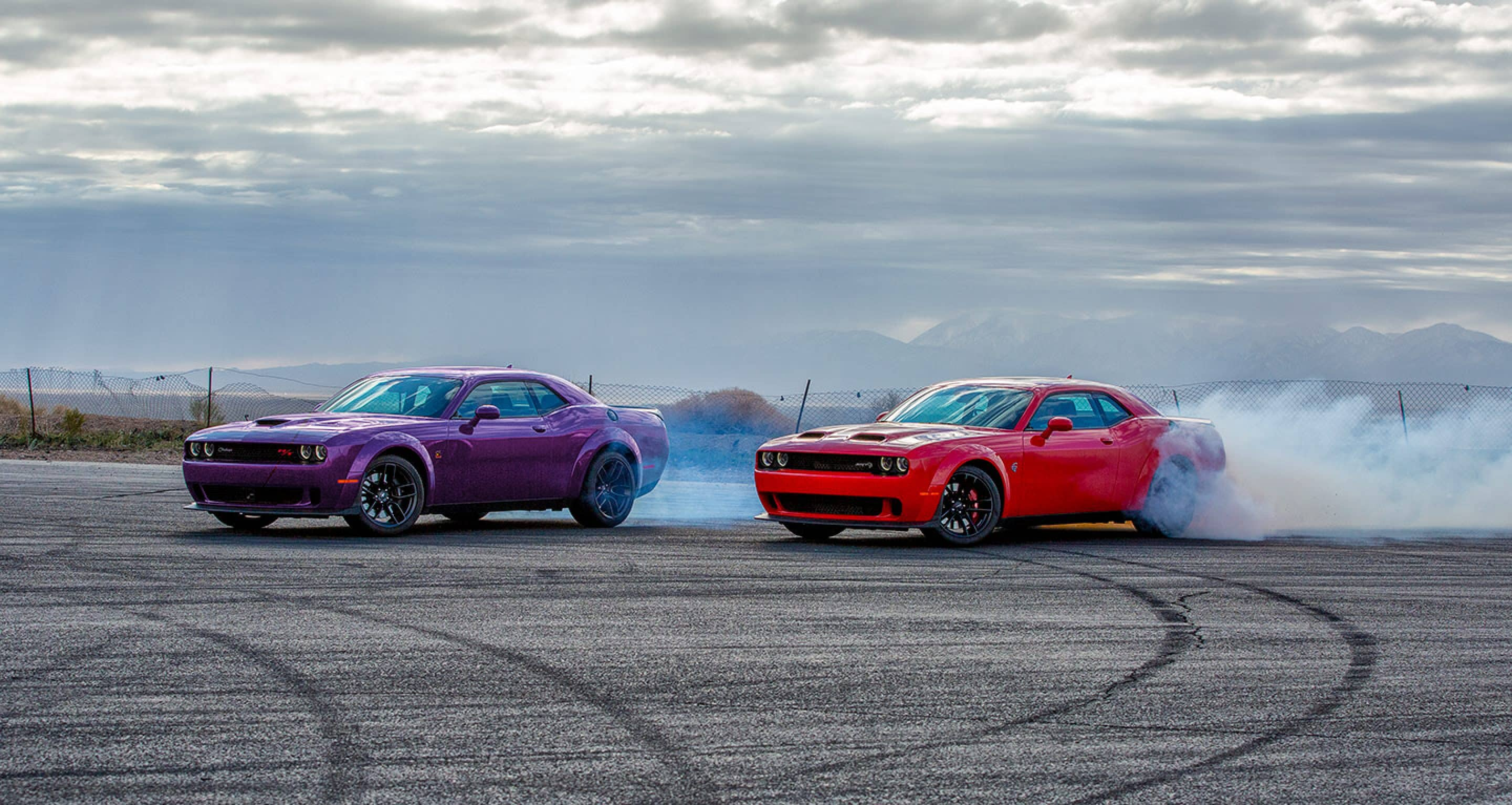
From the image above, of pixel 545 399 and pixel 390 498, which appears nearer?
pixel 390 498

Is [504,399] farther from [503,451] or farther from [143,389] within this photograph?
[143,389]

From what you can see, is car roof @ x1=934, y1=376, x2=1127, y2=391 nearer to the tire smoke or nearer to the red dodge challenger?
the red dodge challenger

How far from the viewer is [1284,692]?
22.0ft

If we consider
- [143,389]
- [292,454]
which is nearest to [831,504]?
[292,454]

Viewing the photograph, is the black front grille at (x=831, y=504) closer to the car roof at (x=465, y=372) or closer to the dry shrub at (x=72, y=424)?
the car roof at (x=465, y=372)

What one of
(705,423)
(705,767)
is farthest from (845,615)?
(705,423)

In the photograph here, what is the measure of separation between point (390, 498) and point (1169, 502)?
22.2 ft

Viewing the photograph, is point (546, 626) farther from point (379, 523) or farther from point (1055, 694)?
point (379, 523)

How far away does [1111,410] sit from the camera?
14.4 metres

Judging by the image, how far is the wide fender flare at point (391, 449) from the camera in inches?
496

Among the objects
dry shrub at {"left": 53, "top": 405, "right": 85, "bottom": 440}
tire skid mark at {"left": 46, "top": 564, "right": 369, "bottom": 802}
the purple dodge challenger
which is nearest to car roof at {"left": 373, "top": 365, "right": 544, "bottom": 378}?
the purple dodge challenger

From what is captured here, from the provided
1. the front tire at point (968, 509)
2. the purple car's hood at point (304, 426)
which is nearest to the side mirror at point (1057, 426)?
the front tire at point (968, 509)

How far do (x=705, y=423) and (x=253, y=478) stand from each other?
26631mm

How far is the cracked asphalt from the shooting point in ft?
17.0
